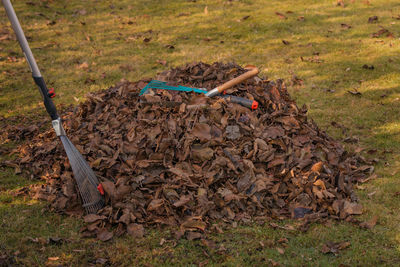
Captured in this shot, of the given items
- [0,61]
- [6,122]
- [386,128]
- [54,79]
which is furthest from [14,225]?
[0,61]

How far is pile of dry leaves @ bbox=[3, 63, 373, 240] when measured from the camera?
17.4ft

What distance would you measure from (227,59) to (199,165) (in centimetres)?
625

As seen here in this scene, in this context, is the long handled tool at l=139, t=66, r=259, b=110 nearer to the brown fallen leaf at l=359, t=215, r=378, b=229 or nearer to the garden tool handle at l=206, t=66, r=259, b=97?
the garden tool handle at l=206, t=66, r=259, b=97

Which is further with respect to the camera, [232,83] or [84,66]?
[84,66]

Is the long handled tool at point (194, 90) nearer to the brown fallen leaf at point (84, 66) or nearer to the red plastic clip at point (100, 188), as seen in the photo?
the red plastic clip at point (100, 188)

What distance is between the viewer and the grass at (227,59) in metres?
4.74

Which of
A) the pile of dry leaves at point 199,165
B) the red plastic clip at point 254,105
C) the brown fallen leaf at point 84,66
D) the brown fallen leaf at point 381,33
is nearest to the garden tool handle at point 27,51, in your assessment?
the pile of dry leaves at point 199,165

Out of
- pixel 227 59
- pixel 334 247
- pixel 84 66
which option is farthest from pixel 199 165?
pixel 84 66

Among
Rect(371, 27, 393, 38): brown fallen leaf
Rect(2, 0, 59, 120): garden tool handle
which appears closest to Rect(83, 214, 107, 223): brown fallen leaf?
Rect(2, 0, 59, 120): garden tool handle

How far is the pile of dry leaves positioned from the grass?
0.31 m

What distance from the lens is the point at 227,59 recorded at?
11.3m

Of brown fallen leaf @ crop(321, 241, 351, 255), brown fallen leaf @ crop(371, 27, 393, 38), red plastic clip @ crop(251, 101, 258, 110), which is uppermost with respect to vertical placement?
red plastic clip @ crop(251, 101, 258, 110)

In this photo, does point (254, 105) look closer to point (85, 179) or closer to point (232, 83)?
→ point (232, 83)

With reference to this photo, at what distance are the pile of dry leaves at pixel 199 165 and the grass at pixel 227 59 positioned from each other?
309mm
